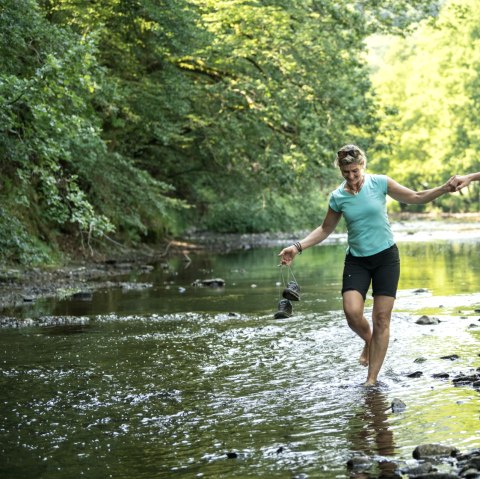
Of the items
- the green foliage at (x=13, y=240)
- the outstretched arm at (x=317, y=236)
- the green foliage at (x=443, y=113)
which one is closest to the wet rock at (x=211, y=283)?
the green foliage at (x=13, y=240)

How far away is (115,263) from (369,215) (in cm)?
1823

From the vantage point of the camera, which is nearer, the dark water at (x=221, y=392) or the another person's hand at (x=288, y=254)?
the dark water at (x=221, y=392)

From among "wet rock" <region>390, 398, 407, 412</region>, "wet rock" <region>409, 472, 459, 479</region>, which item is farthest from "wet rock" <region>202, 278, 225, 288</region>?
"wet rock" <region>409, 472, 459, 479</region>

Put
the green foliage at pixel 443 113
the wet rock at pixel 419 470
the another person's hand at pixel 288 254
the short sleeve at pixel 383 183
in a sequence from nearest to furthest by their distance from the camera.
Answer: the wet rock at pixel 419 470 → the short sleeve at pixel 383 183 → the another person's hand at pixel 288 254 → the green foliage at pixel 443 113

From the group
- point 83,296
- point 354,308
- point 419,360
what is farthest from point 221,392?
point 83,296

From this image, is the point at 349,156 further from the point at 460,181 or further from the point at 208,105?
the point at 208,105

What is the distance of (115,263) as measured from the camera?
2642 cm

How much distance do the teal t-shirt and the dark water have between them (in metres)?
1.32

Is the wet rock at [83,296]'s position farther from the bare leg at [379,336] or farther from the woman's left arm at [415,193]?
the woman's left arm at [415,193]

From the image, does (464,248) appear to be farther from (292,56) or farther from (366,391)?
(366,391)

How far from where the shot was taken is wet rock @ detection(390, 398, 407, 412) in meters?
7.73

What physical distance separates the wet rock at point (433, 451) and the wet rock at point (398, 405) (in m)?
1.38

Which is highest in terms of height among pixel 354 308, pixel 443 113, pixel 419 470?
pixel 443 113

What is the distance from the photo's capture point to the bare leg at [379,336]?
8.81 m
